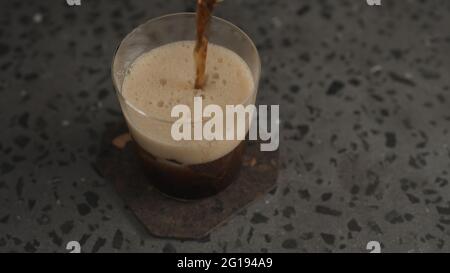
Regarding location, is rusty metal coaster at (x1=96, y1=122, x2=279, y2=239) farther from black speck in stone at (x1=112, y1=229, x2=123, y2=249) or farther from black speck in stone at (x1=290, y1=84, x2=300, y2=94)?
black speck in stone at (x1=290, y1=84, x2=300, y2=94)

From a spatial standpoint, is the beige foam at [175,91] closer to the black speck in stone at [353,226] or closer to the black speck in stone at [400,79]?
the black speck in stone at [353,226]

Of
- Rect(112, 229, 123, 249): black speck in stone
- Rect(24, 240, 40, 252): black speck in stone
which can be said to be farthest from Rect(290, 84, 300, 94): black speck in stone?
Rect(24, 240, 40, 252): black speck in stone

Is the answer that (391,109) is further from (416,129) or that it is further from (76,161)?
(76,161)

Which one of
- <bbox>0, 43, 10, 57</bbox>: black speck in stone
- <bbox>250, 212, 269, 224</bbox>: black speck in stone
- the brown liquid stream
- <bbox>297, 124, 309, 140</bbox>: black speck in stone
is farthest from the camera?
<bbox>0, 43, 10, 57</bbox>: black speck in stone

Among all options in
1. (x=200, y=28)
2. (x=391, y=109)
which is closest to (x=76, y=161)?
(x=200, y=28)

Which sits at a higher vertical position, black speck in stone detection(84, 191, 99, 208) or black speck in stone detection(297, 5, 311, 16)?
black speck in stone detection(297, 5, 311, 16)

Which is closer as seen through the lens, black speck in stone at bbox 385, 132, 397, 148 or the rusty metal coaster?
the rusty metal coaster

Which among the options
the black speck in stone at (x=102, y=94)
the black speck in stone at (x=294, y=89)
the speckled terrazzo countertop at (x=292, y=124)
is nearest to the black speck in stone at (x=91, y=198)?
the speckled terrazzo countertop at (x=292, y=124)
